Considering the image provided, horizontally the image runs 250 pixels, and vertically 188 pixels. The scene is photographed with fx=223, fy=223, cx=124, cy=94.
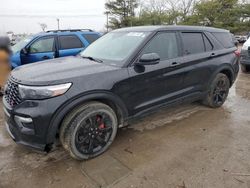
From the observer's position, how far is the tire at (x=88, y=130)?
9.05 ft

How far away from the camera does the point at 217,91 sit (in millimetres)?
4711

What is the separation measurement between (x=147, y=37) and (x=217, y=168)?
6.83ft

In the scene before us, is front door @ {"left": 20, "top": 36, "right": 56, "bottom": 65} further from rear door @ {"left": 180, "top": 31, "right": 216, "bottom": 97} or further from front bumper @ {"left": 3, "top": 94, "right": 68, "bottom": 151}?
rear door @ {"left": 180, "top": 31, "right": 216, "bottom": 97}

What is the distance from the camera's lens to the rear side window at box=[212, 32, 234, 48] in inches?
183

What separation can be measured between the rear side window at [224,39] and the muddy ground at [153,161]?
169cm

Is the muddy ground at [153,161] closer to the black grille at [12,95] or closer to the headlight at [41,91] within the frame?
the black grille at [12,95]

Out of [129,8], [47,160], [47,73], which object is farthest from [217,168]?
[129,8]

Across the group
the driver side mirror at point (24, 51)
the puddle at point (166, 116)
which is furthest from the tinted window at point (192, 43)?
the driver side mirror at point (24, 51)

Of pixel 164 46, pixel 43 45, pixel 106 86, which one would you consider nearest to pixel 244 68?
pixel 164 46

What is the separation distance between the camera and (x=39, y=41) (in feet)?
20.4

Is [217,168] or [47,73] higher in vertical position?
[47,73]

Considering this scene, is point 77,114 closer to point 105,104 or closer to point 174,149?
point 105,104

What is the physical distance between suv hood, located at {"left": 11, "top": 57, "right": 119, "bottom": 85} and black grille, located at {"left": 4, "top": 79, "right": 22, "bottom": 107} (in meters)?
0.08

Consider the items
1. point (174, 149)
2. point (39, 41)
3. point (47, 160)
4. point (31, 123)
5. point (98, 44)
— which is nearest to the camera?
point (31, 123)
